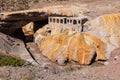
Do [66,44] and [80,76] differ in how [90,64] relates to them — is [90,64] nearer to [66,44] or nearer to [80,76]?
[66,44]

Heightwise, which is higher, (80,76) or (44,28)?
(80,76)

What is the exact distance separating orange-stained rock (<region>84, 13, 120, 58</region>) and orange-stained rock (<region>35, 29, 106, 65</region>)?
87 centimetres

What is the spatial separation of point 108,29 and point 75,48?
5427 mm

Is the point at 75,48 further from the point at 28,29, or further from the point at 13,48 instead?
the point at 28,29

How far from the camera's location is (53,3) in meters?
57.2

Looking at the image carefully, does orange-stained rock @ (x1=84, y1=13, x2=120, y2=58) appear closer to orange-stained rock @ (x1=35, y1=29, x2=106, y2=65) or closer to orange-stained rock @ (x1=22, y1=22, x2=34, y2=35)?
orange-stained rock @ (x1=35, y1=29, x2=106, y2=65)

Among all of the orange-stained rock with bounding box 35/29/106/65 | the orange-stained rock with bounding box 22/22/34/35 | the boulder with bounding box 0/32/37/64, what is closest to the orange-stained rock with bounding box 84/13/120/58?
the orange-stained rock with bounding box 35/29/106/65

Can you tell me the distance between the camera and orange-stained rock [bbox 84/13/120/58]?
43.1 metres

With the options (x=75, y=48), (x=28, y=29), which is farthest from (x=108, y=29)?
(x=28, y=29)

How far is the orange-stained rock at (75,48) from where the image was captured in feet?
137

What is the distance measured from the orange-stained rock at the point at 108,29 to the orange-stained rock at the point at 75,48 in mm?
873

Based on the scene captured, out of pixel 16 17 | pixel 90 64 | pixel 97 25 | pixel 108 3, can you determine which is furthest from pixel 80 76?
pixel 108 3

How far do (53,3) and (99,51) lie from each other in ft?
57.6

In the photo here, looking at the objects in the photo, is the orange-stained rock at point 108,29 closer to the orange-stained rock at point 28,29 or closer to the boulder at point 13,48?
the boulder at point 13,48
